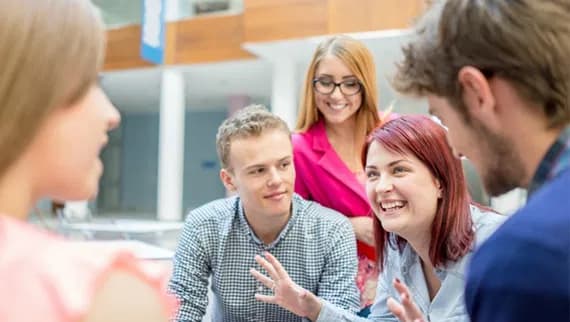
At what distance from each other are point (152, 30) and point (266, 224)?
335 inches

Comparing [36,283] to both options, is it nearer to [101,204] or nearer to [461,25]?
[461,25]

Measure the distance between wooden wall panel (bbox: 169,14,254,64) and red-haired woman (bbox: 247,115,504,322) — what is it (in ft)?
25.8

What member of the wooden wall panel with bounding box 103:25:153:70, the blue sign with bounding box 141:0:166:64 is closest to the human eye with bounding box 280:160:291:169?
the blue sign with bounding box 141:0:166:64

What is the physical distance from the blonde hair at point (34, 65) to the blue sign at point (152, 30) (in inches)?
361

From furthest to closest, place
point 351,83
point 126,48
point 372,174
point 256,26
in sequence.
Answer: point 126,48 → point 256,26 → point 351,83 → point 372,174

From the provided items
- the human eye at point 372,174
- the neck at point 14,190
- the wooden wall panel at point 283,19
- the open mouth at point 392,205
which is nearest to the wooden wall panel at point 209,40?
the wooden wall panel at point 283,19

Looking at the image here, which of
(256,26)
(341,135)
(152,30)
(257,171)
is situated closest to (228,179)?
(257,171)

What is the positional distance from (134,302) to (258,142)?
3.91 feet

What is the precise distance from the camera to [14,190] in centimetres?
62

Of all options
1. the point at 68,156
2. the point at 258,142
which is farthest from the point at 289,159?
the point at 68,156

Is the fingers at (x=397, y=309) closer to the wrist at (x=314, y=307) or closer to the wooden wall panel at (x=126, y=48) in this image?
the wrist at (x=314, y=307)

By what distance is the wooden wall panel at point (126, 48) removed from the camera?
10141 mm

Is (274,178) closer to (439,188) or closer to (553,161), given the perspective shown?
(439,188)

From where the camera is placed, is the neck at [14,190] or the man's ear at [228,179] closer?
the neck at [14,190]
